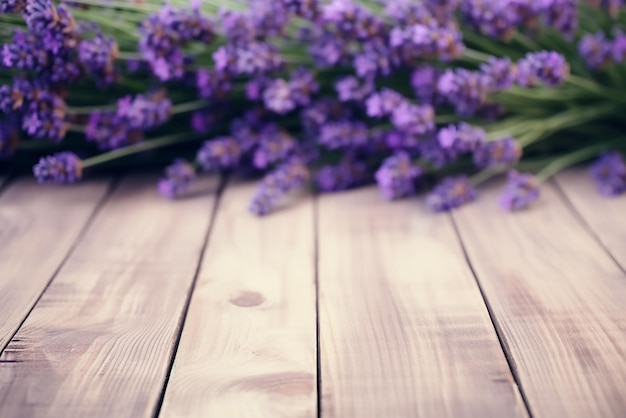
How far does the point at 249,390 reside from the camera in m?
0.91

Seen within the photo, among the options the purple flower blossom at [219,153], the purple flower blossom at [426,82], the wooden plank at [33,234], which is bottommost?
the wooden plank at [33,234]

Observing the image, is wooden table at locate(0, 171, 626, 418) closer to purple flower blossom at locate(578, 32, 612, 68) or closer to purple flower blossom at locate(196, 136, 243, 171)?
purple flower blossom at locate(196, 136, 243, 171)

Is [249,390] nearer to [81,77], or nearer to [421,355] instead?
[421,355]

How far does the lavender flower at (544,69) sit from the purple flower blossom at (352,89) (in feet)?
0.89

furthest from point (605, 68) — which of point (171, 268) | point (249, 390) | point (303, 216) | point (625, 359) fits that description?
point (249, 390)

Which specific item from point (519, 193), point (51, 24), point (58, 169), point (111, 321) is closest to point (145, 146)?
point (58, 169)

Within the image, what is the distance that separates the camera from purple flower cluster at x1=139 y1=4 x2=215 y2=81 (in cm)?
143

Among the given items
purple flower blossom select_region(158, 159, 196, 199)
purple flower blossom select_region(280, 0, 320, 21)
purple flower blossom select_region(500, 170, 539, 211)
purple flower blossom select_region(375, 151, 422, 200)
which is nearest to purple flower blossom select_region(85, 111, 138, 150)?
purple flower blossom select_region(158, 159, 196, 199)

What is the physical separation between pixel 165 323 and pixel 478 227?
56 cm

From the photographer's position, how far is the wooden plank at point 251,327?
0.89 meters

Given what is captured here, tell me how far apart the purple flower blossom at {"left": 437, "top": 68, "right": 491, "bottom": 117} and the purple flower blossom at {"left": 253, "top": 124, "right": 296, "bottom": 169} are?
0.30 metres

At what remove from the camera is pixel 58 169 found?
1.43 m

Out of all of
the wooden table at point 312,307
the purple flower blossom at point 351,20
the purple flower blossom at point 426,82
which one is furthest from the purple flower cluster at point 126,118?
the purple flower blossom at point 426,82

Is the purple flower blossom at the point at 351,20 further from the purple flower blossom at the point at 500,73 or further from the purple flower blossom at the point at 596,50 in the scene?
the purple flower blossom at the point at 596,50
